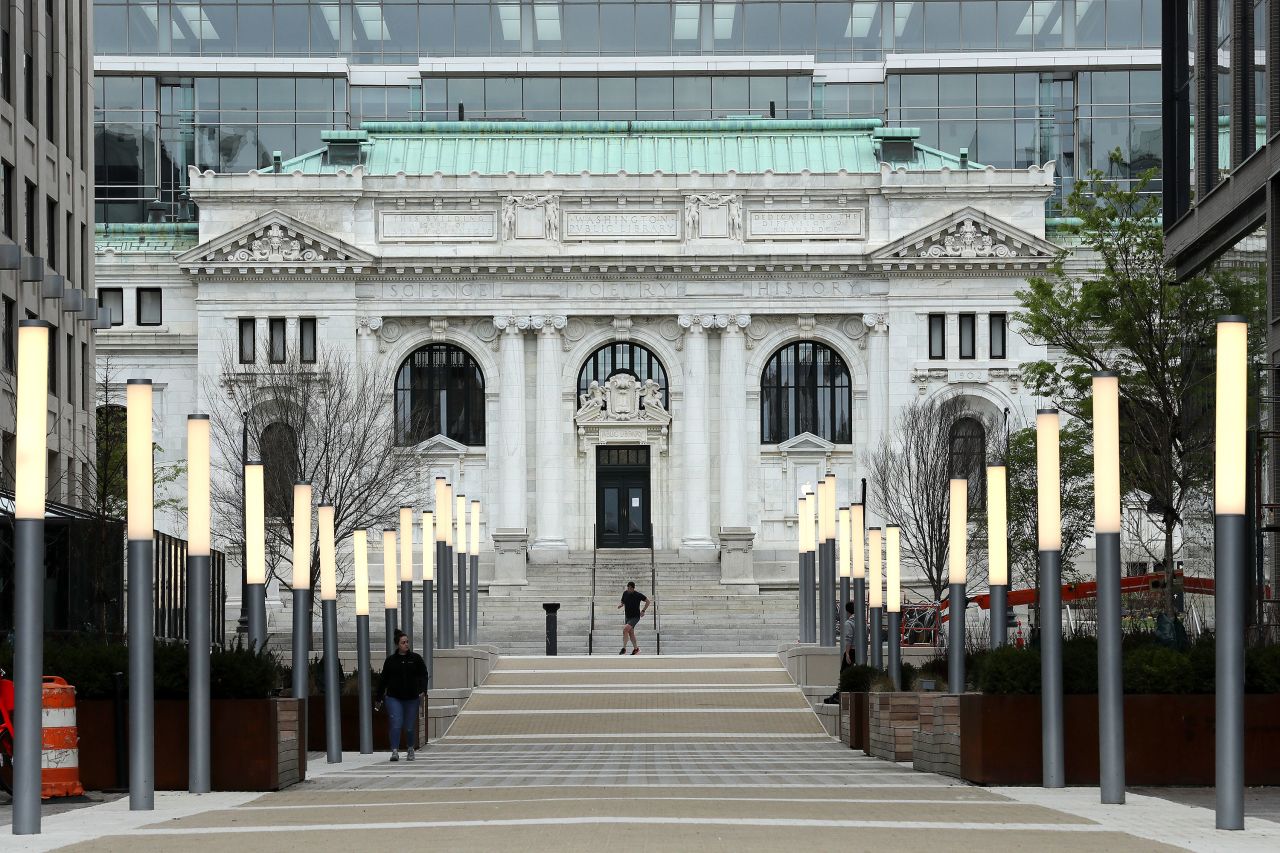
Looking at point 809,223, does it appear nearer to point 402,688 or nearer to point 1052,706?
point 402,688

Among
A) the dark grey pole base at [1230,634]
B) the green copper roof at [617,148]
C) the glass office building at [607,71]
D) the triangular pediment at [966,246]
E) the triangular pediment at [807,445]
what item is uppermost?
the glass office building at [607,71]

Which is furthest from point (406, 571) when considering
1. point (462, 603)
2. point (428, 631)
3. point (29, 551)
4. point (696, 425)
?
point (696, 425)

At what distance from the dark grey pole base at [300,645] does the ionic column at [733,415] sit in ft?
170

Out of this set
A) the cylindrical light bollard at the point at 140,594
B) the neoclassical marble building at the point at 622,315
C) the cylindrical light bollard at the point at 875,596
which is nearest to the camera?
the cylindrical light bollard at the point at 140,594

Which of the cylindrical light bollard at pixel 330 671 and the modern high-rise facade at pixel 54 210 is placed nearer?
the cylindrical light bollard at pixel 330 671

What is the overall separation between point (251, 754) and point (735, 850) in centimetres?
921

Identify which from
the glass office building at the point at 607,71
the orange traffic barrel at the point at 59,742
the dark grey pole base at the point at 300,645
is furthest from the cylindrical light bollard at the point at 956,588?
the glass office building at the point at 607,71

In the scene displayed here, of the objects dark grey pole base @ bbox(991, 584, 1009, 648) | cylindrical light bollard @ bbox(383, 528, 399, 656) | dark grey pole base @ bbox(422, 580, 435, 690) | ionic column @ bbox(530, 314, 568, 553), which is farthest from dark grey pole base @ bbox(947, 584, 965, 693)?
ionic column @ bbox(530, 314, 568, 553)

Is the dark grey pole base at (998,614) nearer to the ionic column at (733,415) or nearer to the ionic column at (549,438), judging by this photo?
the ionic column at (733,415)

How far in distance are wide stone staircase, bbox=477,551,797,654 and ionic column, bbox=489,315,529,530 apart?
125 inches

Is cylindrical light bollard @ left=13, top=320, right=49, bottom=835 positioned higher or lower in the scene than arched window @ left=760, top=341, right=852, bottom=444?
lower

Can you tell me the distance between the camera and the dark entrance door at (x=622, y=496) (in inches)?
3292

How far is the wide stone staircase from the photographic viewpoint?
61.4m

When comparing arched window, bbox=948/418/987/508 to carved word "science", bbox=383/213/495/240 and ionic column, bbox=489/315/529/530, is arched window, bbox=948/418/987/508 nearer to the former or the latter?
ionic column, bbox=489/315/529/530
